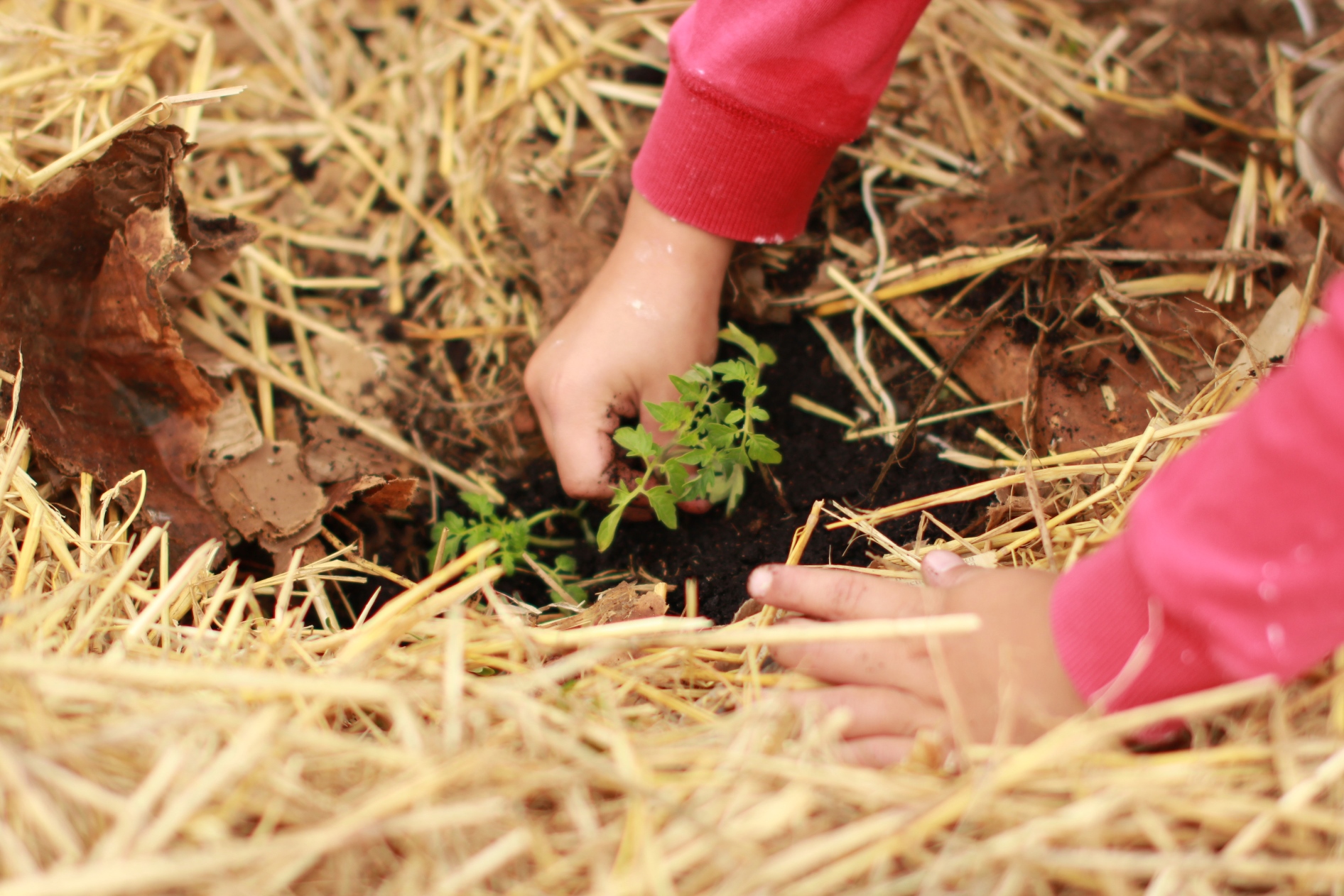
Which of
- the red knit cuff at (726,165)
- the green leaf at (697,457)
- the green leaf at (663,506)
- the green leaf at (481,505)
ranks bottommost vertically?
the green leaf at (481,505)

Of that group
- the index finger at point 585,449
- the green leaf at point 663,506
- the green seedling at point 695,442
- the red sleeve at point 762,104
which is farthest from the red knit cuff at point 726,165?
the green leaf at point 663,506

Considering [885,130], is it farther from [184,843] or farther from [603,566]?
[184,843]

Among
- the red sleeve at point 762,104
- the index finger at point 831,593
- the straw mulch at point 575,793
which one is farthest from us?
the red sleeve at point 762,104

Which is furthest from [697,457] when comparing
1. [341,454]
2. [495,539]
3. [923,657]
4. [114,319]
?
[114,319]

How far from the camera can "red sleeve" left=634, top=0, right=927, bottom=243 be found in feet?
5.18

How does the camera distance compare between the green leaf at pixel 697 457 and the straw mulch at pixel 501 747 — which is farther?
the green leaf at pixel 697 457

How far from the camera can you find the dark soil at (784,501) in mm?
1666

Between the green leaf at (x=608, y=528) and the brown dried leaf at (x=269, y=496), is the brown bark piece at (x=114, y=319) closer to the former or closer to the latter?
the brown dried leaf at (x=269, y=496)

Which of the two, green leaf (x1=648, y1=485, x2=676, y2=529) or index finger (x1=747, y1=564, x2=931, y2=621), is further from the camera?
green leaf (x1=648, y1=485, x2=676, y2=529)

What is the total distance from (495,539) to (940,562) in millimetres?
792

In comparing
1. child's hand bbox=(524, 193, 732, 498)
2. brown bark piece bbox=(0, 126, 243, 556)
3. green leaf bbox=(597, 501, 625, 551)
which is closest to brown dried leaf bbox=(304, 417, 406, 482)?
brown bark piece bbox=(0, 126, 243, 556)

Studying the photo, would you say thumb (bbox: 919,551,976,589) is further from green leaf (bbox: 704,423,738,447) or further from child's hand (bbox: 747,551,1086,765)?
green leaf (bbox: 704,423,738,447)

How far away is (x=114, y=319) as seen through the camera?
167 centimetres

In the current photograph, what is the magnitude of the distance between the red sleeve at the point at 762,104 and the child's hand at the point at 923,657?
2.78ft
